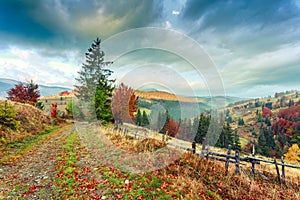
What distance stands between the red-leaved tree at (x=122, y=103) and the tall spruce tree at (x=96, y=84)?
2.75 feet

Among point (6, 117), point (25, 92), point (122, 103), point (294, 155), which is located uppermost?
point (25, 92)

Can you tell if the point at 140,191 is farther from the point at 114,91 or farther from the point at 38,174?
the point at 114,91

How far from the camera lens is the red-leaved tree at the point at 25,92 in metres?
28.1

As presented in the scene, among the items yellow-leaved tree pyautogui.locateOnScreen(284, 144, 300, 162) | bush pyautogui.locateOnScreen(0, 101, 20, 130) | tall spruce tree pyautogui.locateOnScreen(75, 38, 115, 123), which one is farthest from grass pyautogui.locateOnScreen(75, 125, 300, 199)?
yellow-leaved tree pyautogui.locateOnScreen(284, 144, 300, 162)

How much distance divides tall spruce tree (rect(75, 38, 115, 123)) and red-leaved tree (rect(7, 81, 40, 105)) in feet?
33.2

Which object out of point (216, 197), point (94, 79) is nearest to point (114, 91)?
point (94, 79)

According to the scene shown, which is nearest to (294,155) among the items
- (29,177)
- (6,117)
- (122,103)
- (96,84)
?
(122,103)

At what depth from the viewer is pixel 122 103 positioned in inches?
782

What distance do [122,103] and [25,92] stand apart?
22244 mm

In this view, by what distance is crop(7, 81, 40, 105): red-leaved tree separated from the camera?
92.3ft

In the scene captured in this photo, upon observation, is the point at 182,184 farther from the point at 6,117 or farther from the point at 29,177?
the point at 6,117

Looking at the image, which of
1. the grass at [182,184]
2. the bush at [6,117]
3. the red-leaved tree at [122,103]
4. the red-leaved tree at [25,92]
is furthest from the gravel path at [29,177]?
A: the red-leaved tree at [25,92]

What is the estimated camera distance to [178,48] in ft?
27.9

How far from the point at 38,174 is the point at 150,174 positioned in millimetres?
4666
